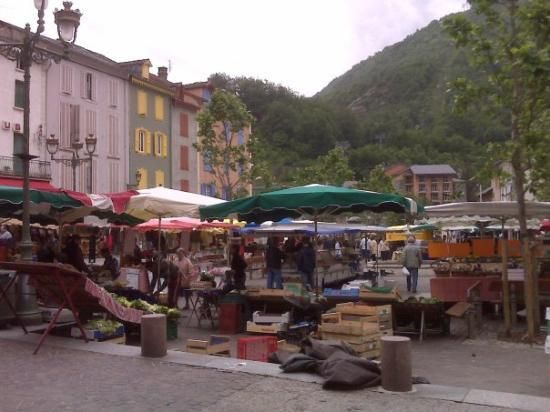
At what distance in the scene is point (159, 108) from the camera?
44.3m

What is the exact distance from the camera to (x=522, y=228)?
1030 centimetres

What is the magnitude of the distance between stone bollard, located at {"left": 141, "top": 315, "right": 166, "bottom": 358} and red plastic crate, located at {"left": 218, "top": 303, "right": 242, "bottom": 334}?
9.71 feet

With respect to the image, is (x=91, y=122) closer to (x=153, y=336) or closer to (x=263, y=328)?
(x=263, y=328)

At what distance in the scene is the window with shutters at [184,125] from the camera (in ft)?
155

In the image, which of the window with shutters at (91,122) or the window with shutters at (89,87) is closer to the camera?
the window with shutters at (91,122)

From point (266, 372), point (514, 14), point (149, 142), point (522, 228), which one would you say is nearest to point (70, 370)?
point (266, 372)

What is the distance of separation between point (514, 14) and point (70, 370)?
8.33m

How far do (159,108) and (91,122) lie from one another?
24.1 ft

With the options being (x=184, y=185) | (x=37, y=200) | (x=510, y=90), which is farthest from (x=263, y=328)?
(x=184, y=185)

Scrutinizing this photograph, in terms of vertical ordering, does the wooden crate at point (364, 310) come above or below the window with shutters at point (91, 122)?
below

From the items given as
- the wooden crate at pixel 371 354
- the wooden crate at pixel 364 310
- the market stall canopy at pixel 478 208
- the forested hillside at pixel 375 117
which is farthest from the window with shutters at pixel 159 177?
the forested hillside at pixel 375 117

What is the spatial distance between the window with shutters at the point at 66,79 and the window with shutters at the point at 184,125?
466 inches

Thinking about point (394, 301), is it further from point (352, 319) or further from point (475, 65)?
point (475, 65)

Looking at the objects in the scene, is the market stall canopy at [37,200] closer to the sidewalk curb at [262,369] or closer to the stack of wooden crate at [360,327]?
the sidewalk curb at [262,369]
